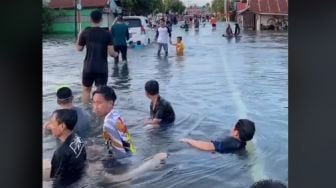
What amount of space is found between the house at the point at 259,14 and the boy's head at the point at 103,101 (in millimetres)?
906

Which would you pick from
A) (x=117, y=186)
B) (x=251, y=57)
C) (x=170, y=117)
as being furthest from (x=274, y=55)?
(x=117, y=186)

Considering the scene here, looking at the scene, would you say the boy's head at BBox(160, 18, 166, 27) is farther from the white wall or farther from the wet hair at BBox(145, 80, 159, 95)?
the white wall

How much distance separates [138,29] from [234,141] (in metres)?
0.88

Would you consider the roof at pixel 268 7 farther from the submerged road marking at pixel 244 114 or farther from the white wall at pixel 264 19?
the submerged road marking at pixel 244 114

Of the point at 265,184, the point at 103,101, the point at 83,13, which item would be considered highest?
the point at 83,13

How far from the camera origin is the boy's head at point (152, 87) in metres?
2.60

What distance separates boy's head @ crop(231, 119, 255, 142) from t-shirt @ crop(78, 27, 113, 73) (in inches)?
32.6

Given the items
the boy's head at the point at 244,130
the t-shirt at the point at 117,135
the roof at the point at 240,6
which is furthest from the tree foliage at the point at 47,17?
the boy's head at the point at 244,130

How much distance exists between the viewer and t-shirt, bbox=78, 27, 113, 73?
8.58ft

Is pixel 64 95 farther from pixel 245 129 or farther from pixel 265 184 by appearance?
pixel 265 184

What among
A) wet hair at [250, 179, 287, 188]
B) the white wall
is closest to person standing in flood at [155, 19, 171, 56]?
the white wall

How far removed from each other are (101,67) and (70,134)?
0.42m

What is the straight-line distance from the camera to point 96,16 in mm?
2619

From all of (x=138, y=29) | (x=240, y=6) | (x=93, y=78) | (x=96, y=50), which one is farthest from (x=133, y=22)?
(x=240, y=6)
